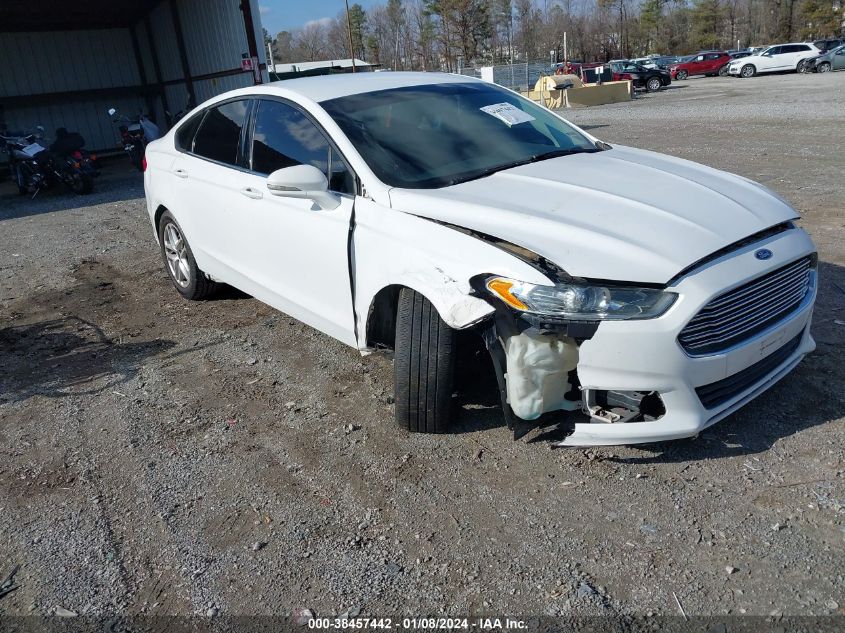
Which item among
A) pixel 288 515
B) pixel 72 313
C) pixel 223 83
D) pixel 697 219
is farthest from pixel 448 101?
pixel 223 83

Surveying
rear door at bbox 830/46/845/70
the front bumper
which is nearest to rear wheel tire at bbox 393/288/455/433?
the front bumper

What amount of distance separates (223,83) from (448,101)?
1567cm

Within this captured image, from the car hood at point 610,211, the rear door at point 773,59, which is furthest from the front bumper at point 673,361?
the rear door at point 773,59

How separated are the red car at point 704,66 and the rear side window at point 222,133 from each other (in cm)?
4232

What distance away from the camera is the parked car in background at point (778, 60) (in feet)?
115

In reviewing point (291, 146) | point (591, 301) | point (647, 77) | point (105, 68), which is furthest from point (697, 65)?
point (591, 301)

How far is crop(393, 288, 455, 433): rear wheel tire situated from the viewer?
321cm

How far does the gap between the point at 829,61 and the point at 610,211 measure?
3787 centimetres

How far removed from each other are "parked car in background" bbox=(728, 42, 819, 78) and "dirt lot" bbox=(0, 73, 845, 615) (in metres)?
36.4

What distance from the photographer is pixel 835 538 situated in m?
2.57

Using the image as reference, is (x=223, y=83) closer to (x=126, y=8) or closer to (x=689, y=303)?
(x=126, y=8)

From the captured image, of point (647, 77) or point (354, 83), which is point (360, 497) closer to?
point (354, 83)

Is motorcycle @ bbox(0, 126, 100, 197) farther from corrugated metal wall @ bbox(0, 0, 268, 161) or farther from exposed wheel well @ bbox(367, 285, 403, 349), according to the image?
exposed wheel well @ bbox(367, 285, 403, 349)

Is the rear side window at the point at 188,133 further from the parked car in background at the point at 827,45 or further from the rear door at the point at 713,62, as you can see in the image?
the rear door at the point at 713,62
